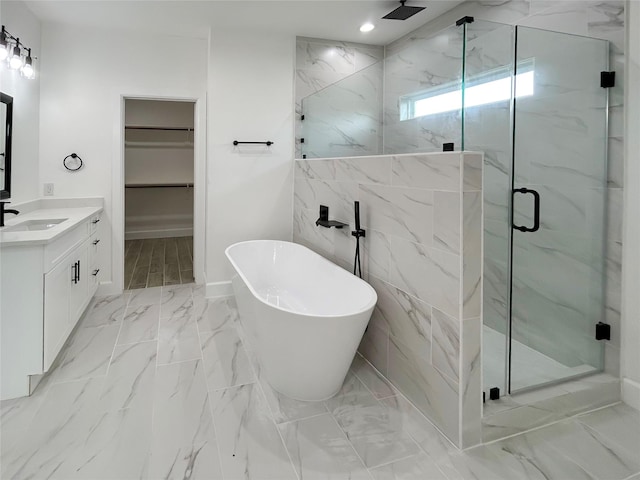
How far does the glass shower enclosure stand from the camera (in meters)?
2.00

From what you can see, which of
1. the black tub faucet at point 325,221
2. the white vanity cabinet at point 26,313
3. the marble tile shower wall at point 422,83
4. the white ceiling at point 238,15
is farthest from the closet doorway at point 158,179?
the marble tile shower wall at point 422,83

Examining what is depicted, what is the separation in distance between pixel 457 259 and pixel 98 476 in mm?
1802

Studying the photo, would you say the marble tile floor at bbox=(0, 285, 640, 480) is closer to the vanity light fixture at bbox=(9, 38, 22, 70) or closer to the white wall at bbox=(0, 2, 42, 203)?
the white wall at bbox=(0, 2, 42, 203)

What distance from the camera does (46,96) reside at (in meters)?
3.78

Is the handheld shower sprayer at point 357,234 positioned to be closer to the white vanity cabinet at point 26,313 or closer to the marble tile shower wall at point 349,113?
the marble tile shower wall at point 349,113

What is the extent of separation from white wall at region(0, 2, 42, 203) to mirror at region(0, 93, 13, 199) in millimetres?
113

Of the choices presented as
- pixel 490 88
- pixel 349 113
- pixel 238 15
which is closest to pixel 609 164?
pixel 490 88

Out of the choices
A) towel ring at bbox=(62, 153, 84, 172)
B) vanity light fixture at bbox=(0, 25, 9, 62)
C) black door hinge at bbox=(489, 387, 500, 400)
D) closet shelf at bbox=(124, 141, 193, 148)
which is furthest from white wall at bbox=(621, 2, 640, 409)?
closet shelf at bbox=(124, 141, 193, 148)

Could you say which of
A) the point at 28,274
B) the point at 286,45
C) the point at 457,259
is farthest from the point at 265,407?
the point at 286,45

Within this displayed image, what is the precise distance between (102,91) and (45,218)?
1555 mm

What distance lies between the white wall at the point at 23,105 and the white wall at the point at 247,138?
1.52 metres

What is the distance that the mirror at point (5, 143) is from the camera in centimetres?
289

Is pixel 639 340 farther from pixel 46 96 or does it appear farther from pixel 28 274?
pixel 46 96

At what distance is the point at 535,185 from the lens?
2361 millimetres
